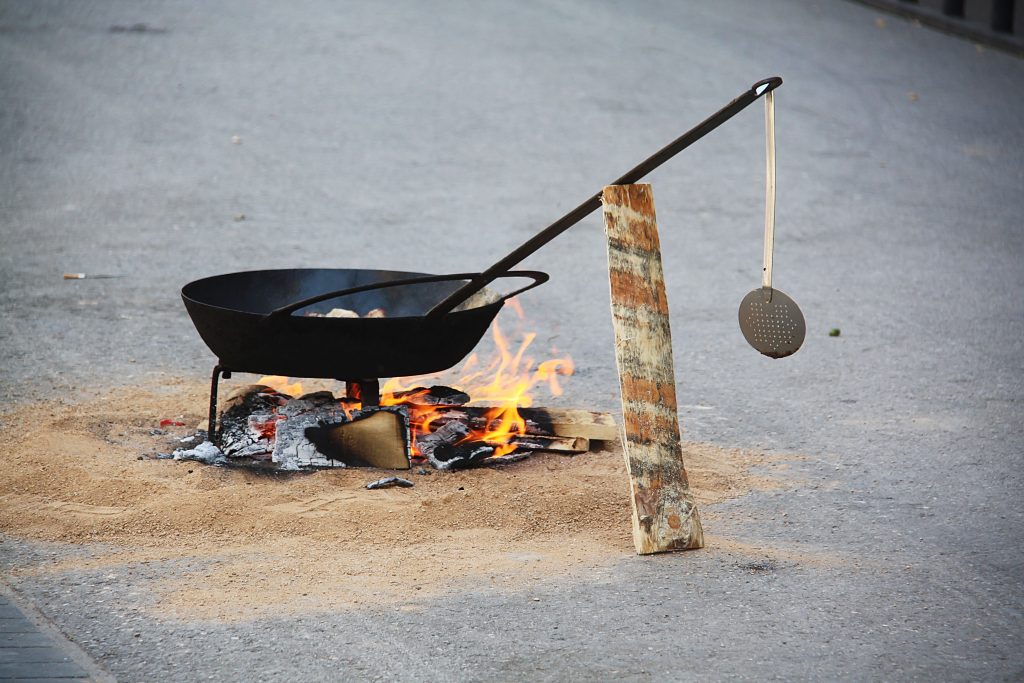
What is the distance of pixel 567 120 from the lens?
12.7 meters

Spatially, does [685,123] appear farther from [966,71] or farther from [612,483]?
[612,483]

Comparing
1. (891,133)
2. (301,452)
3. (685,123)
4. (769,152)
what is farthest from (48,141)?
(769,152)

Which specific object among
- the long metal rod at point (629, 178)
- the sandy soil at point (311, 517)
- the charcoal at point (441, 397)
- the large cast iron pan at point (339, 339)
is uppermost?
the long metal rod at point (629, 178)

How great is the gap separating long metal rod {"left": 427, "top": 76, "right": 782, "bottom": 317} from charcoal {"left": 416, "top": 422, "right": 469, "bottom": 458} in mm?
694

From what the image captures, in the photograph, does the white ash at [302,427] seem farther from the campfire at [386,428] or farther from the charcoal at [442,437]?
the charcoal at [442,437]

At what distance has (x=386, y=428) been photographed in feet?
18.2

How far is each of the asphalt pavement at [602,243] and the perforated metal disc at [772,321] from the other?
30.4 inches

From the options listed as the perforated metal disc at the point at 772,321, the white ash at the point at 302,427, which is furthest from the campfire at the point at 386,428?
the perforated metal disc at the point at 772,321

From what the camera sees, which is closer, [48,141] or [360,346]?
[360,346]

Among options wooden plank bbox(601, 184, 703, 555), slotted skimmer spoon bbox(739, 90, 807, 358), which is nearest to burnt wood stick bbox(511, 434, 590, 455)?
wooden plank bbox(601, 184, 703, 555)

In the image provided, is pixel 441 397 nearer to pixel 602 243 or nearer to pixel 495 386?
pixel 495 386

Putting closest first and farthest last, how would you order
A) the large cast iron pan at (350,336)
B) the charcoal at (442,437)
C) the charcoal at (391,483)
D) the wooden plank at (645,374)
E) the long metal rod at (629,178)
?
the long metal rod at (629,178) < the wooden plank at (645,374) < the large cast iron pan at (350,336) < the charcoal at (391,483) < the charcoal at (442,437)

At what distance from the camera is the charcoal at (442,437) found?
5611 millimetres

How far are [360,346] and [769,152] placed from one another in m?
1.91
